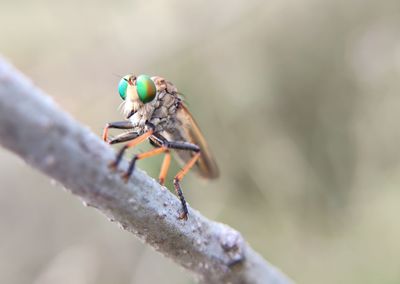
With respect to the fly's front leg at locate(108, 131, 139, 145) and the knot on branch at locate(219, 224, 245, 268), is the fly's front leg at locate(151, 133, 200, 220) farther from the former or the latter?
the knot on branch at locate(219, 224, 245, 268)

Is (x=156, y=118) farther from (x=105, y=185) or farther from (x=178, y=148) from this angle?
(x=105, y=185)

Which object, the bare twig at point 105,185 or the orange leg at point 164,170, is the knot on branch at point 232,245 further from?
the orange leg at point 164,170

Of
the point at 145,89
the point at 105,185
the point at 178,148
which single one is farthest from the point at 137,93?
the point at 105,185

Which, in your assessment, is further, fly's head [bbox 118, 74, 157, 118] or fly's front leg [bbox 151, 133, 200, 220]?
fly's head [bbox 118, 74, 157, 118]

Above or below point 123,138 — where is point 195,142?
above

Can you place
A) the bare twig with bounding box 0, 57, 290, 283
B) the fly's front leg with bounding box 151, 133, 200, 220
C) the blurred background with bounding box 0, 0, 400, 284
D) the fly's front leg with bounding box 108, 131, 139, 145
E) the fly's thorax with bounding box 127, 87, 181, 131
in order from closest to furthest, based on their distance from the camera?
the bare twig with bounding box 0, 57, 290, 283 < the fly's front leg with bounding box 151, 133, 200, 220 < the fly's front leg with bounding box 108, 131, 139, 145 < the fly's thorax with bounding box 127, 87, 181, 131 < the blurred background with bounding box 0, 0, 400, 284

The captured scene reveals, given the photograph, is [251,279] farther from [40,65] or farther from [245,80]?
[40,65]

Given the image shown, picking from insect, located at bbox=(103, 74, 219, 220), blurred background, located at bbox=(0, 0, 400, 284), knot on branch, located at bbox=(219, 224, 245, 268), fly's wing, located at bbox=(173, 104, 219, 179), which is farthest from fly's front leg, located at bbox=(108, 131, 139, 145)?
blurred background, located at bbox=(0, 0, 400, 284)

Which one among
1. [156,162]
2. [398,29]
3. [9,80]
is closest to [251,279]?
[9,80]
